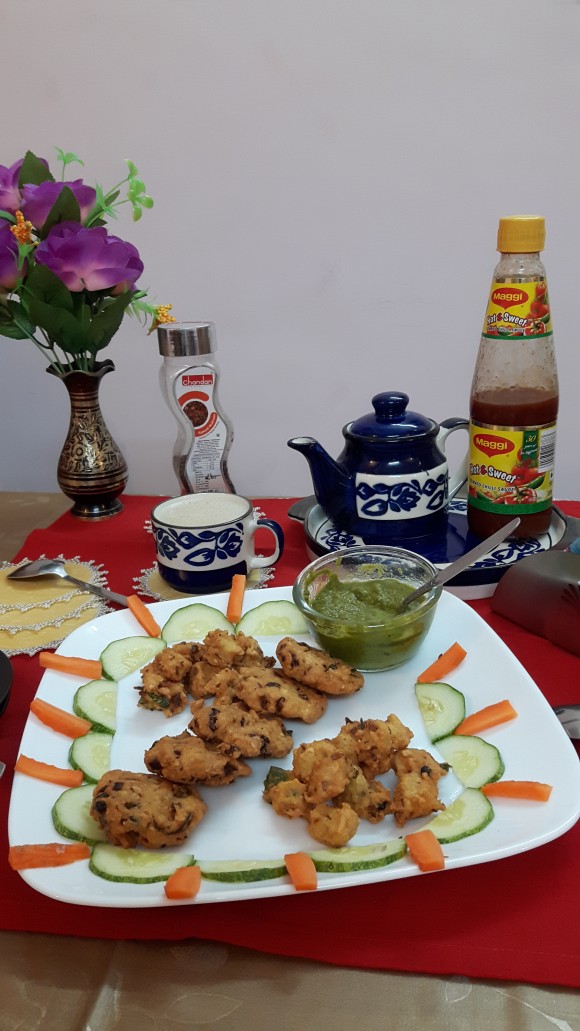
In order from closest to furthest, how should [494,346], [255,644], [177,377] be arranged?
1. [255,644]
2. [494,346]
3. [177,377]

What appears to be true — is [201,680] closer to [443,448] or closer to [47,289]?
[443,448]

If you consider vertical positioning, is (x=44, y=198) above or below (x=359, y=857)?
above

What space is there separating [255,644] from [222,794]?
271 millimetres

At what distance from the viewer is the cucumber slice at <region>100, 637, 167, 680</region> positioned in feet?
3.84

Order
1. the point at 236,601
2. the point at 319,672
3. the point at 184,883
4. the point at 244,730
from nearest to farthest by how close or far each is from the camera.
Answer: the point at 184,883, the point at 244,730, the point at 319,672, the point at 236,601

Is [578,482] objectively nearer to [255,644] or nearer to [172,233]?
[172,233]

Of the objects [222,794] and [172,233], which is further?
[172,233]

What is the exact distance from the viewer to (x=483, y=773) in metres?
0.90

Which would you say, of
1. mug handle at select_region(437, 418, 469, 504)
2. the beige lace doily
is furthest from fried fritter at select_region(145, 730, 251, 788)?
mug handle at select_region(437, 418, 469, 504)

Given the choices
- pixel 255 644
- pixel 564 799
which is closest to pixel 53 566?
pixel 255 644

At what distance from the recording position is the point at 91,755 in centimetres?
99

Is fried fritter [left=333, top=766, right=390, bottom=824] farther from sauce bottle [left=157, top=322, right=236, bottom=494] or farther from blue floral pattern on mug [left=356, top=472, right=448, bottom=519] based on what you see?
sauce bottle [left=157, top=322, right=236, bottom=494]

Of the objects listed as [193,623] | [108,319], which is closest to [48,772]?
[193,623]

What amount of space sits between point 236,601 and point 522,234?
0.82 meters
